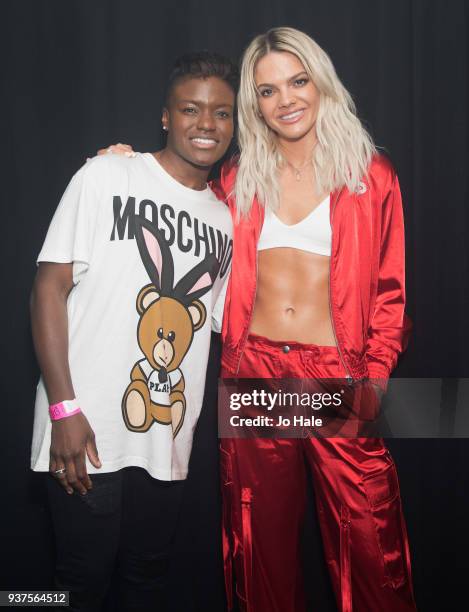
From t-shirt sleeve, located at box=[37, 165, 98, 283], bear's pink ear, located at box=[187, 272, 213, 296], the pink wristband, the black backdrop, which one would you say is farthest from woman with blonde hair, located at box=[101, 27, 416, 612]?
the pink wristband

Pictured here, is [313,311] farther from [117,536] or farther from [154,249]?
[117,536]

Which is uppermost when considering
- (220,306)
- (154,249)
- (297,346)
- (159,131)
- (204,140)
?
(159,131)

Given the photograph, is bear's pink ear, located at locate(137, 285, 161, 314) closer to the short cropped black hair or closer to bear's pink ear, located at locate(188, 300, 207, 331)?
bear's pink ear, located at locate(188, 300, 207, 331)

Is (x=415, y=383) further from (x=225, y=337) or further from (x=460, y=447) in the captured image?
(x=225, y=337)

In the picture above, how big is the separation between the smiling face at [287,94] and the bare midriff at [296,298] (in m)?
0.38

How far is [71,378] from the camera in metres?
1.73

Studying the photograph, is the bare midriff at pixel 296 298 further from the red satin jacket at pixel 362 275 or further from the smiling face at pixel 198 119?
the smiling face at pixel 198 119

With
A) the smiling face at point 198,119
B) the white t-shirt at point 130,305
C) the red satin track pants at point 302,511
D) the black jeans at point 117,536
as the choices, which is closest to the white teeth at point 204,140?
the smiling face at point 198,119

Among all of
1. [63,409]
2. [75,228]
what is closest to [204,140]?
[75,228]

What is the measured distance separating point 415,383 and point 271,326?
2.48 ft

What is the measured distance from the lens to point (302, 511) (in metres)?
2.11

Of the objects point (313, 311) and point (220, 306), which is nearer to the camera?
point (313, 311)

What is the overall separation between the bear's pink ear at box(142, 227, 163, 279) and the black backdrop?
0.68 meters

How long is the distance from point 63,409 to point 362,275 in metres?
0.92
